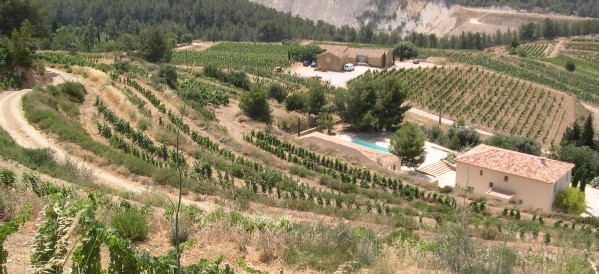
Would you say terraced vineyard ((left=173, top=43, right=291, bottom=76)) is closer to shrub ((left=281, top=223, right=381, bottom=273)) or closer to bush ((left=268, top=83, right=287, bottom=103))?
bush ((left=268, top=83, right=287, bottom=103))

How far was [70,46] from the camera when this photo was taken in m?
59.0

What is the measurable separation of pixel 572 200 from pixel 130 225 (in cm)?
2385

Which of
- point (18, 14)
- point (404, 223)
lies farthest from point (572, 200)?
point (18, 14)

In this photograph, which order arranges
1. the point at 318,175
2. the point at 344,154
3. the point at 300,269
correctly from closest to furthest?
the point at 300,269, the point at 318,175, the point at 344,154

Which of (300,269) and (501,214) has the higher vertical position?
(300,269)

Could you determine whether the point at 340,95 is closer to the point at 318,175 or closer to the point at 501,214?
the point at 318,175

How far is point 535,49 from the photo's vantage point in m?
100

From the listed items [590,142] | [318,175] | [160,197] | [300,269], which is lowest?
[590,142]

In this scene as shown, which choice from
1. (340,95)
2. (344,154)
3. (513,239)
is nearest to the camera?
(513,239)

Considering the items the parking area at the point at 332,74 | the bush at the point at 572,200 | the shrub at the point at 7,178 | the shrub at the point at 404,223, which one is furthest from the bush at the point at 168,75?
the shrub at the point at 7,178

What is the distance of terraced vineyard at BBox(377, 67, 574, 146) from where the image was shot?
51.9m

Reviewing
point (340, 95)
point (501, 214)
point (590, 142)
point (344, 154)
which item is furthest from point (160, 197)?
point (590, 142)

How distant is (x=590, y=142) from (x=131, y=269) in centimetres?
4307

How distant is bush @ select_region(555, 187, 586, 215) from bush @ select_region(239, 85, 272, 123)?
61.0 ft
